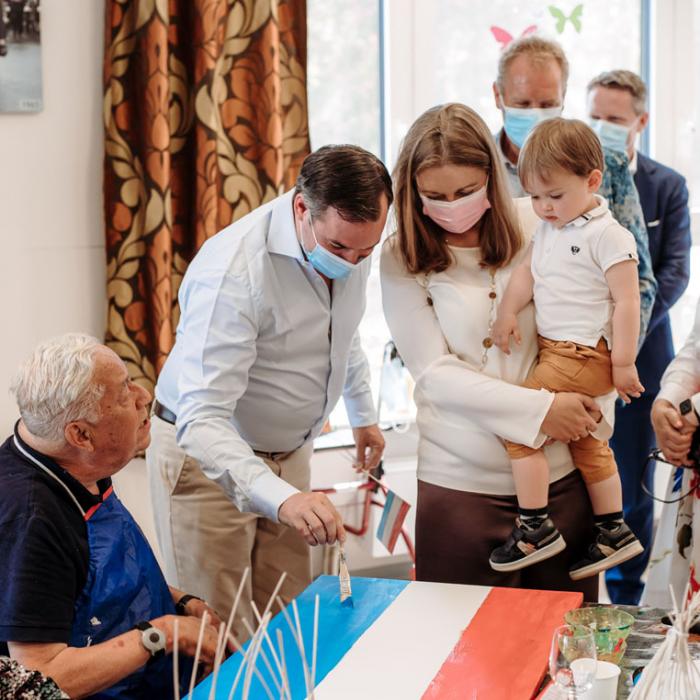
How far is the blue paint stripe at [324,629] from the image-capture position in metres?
1.63

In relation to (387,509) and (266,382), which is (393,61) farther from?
(387,509)

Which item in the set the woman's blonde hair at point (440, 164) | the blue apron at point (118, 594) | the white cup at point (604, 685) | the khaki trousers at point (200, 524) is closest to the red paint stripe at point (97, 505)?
the blue apron at point (118, 594)

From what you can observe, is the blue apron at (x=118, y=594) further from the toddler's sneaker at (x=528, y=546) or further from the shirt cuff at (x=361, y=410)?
the shirt cuff at (x=361, y=410)

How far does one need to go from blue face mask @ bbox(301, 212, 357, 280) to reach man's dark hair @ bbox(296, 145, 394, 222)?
0.07 meters

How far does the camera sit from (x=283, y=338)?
2154 millimetres

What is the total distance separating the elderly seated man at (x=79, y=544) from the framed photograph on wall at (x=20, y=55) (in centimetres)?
135

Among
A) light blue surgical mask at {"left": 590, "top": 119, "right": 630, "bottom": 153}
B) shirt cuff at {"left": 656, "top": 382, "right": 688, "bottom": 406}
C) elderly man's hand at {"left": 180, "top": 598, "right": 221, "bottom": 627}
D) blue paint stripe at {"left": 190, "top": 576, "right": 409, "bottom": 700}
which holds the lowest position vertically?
elderly man's hand at {"left": 180, "top": 598, "right": 221, "bottom": 627}

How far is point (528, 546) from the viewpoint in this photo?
2045 mm

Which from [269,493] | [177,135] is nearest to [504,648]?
[269,493]

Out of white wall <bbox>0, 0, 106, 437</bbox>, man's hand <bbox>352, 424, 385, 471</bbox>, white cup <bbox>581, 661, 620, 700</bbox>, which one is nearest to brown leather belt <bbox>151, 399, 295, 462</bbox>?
man's hand <bbox>352, 424, 385, 471</bbox>

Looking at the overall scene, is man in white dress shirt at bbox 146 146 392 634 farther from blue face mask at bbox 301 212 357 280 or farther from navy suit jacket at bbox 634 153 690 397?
navy suit jacket at bbox 634 153 690 397

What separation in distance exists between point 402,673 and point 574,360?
0.74 metres

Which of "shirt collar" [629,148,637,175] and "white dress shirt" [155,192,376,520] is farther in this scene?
"shirt collar" [629,148,637,175]

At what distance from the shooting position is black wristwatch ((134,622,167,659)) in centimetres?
170
